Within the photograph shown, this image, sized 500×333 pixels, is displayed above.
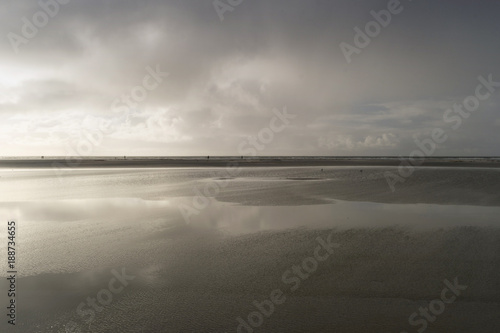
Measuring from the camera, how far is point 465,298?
241 inches

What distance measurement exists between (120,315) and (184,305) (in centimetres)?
113

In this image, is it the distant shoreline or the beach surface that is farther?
the distant shoreline

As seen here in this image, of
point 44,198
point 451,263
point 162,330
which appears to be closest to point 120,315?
point 162,330

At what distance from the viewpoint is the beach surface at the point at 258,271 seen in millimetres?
5418

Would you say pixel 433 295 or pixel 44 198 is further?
pixel 44 198

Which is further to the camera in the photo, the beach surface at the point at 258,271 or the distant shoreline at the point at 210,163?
the distant shoreline at the point at 210,163

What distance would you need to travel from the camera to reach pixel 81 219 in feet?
43.8

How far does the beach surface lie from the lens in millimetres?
5418

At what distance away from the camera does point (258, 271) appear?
7574 mm

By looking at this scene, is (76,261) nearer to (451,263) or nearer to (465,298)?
(465,298)

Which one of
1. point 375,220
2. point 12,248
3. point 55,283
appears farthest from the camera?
point 375,220

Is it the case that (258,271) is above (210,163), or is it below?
below

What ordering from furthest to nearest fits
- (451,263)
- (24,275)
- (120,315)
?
(451,263) < (24,275) < (120,315)

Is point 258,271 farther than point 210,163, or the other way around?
point 210,163
